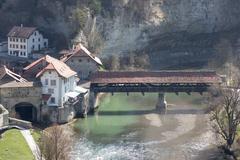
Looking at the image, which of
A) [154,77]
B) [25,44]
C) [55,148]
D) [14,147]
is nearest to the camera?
[55,148]

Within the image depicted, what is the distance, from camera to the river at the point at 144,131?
216 feet

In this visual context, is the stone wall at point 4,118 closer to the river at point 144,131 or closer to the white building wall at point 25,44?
the river at point 144,131

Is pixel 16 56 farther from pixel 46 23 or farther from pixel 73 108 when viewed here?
pixel 73 108

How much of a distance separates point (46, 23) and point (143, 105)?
27.9m

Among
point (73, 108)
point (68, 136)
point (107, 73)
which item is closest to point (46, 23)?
point (107, 73)

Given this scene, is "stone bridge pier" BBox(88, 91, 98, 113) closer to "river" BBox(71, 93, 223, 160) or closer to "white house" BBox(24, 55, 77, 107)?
"river" BBox(71, 93, 223, 160)

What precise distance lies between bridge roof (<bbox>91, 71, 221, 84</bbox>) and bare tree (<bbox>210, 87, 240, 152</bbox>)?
1539 cm

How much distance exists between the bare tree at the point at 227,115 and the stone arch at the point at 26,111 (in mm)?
19929

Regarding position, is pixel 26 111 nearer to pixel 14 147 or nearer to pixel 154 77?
pixel 14 147

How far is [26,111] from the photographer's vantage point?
78.5 m

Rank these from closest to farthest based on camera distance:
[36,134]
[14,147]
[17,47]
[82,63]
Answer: [14,147], [36,134], [82,63], [17,47]

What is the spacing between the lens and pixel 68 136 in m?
69.9

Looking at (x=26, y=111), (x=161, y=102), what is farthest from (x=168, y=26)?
(x=26, y=111)

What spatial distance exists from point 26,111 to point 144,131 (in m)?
13.8
